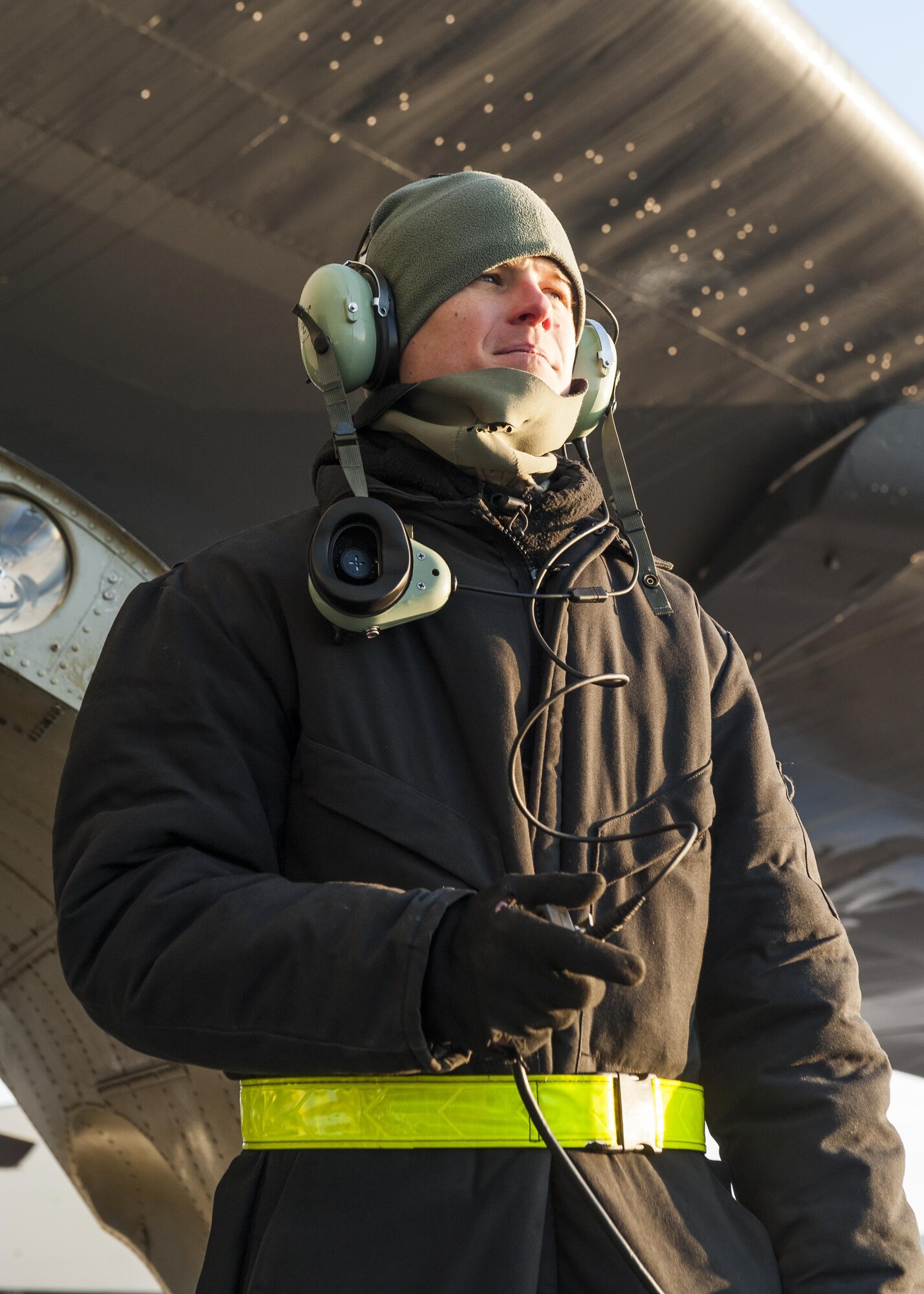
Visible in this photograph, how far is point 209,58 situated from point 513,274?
0.92 m

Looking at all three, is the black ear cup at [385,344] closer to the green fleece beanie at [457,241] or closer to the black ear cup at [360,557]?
the green fleece beanie at [457,241]

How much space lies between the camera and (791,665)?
14.3 feet

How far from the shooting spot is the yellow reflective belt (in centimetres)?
147

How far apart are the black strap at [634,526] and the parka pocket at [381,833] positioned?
1.63 feet

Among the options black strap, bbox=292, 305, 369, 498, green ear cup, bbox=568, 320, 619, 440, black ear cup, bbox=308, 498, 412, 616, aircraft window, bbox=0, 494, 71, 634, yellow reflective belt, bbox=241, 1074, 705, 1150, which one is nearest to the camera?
yellow reflective belt, bbox=241, 1074, 705, 1150

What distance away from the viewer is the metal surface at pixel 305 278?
8.62ft

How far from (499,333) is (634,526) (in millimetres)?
331

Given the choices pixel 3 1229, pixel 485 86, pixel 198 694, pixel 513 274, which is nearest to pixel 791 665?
pixel 485 86

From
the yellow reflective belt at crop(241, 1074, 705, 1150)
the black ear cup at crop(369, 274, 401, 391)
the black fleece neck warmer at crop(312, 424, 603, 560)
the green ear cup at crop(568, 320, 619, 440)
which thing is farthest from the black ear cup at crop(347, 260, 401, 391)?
the yellow reflective belt at crop(241, 1074, 705, 1150)

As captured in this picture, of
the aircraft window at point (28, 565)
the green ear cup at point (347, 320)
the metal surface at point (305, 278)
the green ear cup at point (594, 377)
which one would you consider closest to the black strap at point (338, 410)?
the green ear cup at point (347, 320)

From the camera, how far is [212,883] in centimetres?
147

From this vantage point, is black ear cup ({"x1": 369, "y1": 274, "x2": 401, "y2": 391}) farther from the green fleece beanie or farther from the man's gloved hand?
the man's gloved hand

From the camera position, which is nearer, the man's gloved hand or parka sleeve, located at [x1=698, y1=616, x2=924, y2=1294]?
the man's gloved hand

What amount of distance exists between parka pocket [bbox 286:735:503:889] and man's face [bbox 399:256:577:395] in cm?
60
